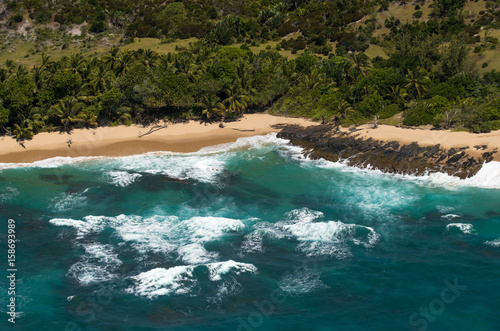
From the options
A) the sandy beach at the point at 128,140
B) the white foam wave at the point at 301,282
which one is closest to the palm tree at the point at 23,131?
the sandy beach at the point at 128,140

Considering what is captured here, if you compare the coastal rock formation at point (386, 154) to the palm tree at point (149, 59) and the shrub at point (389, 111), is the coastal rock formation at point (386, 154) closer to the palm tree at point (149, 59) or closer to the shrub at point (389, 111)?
the shrub at point (389, 111)

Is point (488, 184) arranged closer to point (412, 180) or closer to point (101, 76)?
point (412, 180)

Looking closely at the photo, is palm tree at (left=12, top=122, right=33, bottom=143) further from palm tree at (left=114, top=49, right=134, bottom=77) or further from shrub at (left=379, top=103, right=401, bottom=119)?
shrub at (left=379, top=103, right=401, bottom=119)

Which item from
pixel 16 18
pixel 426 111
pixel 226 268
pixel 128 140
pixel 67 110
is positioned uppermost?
pixel 16 18

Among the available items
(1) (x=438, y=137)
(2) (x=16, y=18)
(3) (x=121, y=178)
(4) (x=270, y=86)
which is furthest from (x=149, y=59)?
(2) (x=16, y=18)

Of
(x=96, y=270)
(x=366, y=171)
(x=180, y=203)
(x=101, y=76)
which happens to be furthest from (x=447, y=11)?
(x=96, y=270)

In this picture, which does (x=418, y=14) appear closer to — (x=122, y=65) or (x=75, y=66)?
(x=122, y=65)
